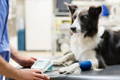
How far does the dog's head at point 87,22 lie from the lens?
1.50 m

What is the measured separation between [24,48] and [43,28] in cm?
55

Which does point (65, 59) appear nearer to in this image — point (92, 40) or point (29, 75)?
point (92, 40)

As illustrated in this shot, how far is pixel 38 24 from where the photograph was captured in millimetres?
5109

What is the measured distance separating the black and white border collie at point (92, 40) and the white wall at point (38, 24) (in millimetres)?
3465

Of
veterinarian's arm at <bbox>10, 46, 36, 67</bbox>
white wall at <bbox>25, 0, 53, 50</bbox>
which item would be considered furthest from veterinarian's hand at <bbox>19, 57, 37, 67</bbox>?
white wall at <bbox>25, 0, 53, 50</bbox>

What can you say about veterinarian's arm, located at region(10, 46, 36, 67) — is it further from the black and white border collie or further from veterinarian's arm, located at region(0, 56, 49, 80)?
veterinarian's arm, located at region(0, 56, 49, 80)

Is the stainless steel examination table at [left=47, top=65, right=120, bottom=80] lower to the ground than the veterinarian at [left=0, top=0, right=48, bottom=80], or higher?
lower

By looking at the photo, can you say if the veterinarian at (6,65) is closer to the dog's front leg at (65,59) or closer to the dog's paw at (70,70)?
the dog's paw at (70,70)

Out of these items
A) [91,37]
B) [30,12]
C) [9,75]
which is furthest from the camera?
[30,12]

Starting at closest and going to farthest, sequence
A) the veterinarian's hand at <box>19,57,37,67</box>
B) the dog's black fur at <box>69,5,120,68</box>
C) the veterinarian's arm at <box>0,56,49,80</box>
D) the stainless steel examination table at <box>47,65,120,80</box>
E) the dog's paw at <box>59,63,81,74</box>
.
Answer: the veterinarian's arm at <box>0,56,49,80</box>
the stainless steel examination table at <box>47,65,120,80</box>
the dog's paw at <box>59,63,81,74</box>
the veterinarian's hand at <box>19,57,37,67</box>
the dog's black fur at <box>69,5,120,68</box>

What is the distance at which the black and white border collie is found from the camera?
1.51 metres

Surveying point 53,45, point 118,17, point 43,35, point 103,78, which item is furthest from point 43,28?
point 103,78

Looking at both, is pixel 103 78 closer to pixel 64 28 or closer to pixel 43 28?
pixel 64 28

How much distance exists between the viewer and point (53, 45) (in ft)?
13.4
